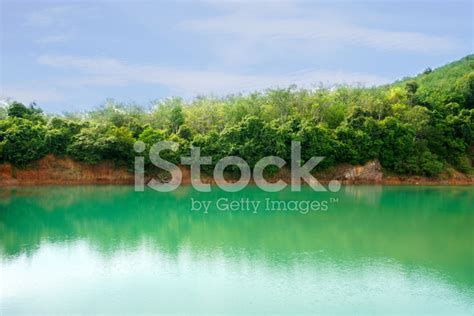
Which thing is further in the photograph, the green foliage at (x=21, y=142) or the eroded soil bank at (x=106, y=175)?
the eroded soil bank at (x=106, y=175)

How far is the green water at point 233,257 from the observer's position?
970cm

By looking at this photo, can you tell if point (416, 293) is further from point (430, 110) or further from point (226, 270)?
point (430, 110)

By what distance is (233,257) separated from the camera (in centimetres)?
1302

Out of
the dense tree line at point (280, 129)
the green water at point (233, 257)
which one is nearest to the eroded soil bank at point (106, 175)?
the dense tree line at point (280, 129)

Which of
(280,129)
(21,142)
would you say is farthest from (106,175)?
(280,129)

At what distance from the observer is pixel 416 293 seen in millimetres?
10320

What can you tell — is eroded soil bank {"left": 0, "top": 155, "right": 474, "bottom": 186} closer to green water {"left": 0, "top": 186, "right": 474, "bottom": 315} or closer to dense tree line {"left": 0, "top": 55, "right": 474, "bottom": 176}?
dense tree line {"left": 0, "top": 55, "right": 474, "bottom": 176}

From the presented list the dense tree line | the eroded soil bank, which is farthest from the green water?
the dense tree line

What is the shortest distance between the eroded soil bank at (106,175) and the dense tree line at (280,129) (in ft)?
1.58

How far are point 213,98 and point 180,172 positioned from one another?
39.7 feet

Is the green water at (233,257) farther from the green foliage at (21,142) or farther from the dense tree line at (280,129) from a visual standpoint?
the dense tree line at (280,129)

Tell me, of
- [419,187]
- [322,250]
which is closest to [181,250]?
[322,250]

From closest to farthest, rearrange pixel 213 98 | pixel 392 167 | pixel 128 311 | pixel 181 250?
pixel 128 311
pixel 181 250
pixel 392 167
pixel 213 98

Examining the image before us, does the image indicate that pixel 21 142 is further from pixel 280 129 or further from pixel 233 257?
pixel 233 257
